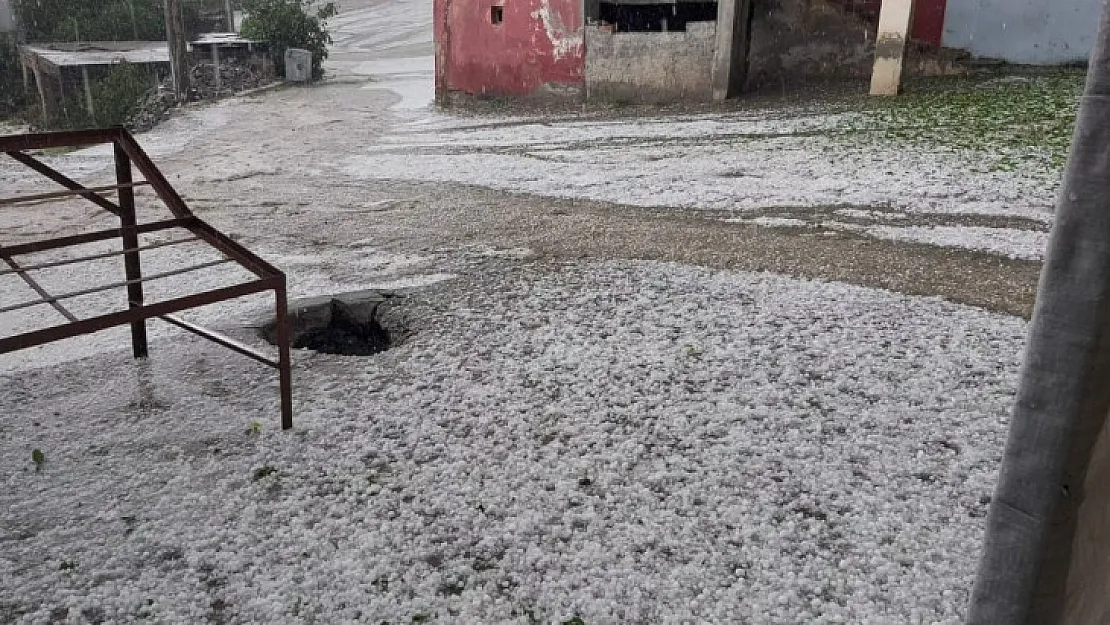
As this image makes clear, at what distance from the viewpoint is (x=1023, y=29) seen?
1179 cm

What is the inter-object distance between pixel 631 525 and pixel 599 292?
2.20 m

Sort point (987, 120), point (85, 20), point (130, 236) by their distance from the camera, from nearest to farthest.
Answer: point (130, 236) → point (987, 120) → point (85, 20)

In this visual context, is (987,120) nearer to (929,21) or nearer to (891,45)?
(891,45)

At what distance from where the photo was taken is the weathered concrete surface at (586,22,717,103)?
12.3 m

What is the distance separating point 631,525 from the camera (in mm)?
2615

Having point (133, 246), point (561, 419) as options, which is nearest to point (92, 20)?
point (133, 246)

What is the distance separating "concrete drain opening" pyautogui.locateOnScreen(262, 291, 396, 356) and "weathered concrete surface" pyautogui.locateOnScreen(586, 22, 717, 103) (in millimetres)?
9080

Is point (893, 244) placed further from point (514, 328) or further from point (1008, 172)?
point (514, 328)

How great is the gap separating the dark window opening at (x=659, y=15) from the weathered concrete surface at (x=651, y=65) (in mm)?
2608

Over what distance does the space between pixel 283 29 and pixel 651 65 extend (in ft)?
35.0

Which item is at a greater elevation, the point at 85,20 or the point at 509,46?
the point at 85,20

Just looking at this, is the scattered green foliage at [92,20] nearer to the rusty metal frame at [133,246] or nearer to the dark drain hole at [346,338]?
the dark drain hole at [346,338]

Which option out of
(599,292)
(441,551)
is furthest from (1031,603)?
(599,292)

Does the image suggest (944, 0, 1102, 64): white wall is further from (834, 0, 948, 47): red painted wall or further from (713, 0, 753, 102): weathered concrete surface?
(713, 0, 753, 102): weathered concrete surface
